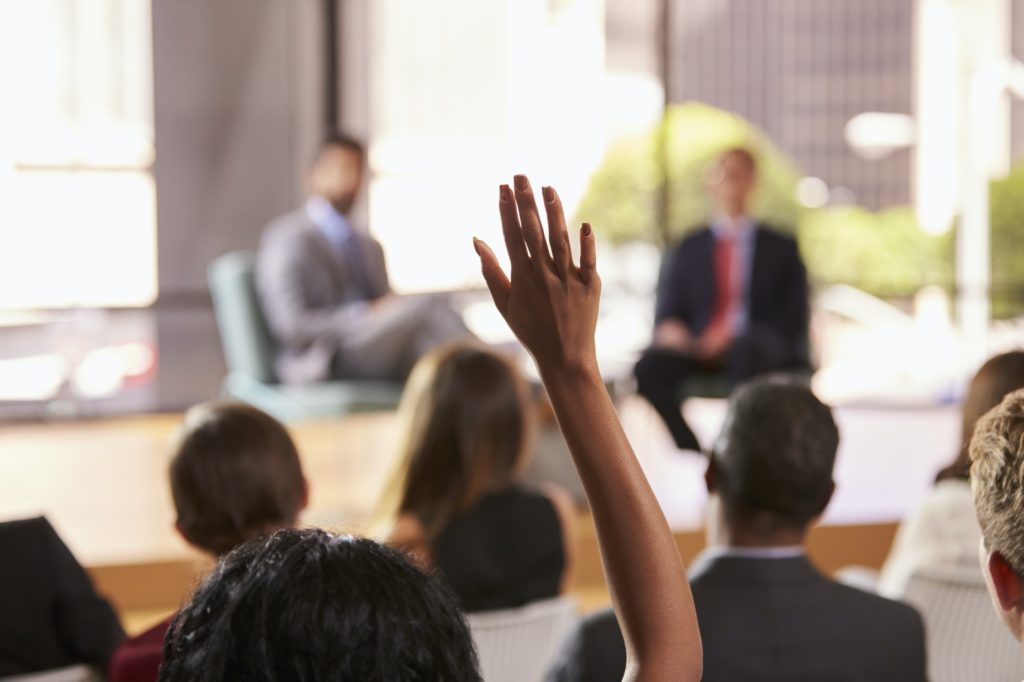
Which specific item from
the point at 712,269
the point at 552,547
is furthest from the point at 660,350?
the point at 552,547

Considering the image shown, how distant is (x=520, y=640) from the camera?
82.0 inches

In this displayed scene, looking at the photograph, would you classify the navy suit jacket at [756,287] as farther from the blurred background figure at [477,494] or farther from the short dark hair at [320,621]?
the short dark hair at [320,621]

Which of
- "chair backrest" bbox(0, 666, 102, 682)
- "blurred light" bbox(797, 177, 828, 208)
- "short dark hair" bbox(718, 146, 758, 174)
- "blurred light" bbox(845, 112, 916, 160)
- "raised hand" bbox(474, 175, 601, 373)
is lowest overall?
"chair backrest" bbox(0, 666, 102, 682)

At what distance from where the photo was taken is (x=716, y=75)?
1291cm

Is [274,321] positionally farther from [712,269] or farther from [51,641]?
[51,641]

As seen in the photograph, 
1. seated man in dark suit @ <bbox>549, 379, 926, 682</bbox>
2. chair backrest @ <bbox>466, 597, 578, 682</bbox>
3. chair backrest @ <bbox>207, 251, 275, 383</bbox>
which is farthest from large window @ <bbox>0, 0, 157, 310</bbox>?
seated man in dark suit @ <bbox>549, 379, 926, 682</bbox>

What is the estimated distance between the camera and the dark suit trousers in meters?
4.74

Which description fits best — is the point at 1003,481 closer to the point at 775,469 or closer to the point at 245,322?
the point at 775,469

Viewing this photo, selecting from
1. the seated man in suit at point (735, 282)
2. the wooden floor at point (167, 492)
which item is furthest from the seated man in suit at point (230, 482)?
the seated man in suit at point (735, 282)

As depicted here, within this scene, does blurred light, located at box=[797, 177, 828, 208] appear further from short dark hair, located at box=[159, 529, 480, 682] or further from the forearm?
short dark hair, located at box=[159, 529, 480, 682]

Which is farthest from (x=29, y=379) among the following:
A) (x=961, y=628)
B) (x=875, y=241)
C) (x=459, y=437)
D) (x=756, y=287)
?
(x=875, y=241)

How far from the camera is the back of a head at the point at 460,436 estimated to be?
2.46 meters

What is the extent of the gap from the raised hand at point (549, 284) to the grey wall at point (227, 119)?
6.43 meters

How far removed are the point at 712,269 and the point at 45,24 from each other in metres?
4.06
